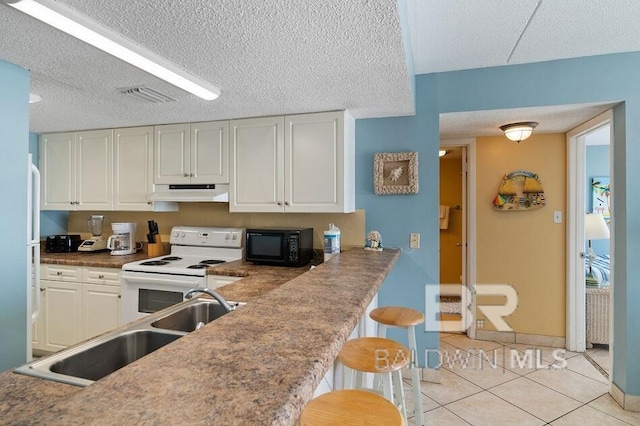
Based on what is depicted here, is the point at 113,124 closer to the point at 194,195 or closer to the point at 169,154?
the point at 169,154

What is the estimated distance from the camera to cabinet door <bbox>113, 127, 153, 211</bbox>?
3236mm

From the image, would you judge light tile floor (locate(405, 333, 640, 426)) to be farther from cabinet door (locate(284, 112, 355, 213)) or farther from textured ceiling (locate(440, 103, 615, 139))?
textured ceiling (locate(440, 103, 615, 139))

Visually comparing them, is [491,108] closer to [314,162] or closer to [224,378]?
[314,162]

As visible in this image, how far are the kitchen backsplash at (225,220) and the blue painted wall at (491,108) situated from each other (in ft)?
0.64

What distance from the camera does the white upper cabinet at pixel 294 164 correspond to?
8.74 ft

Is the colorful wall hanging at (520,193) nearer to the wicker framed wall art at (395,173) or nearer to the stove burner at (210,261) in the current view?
the wicker framed wall art at (395,173)

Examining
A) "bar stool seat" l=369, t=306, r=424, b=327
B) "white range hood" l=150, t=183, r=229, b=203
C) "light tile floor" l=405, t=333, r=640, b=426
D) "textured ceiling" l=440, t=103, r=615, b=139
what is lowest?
"light tile floor" l=405, t=333, r=640, b=426

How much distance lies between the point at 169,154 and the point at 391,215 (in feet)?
6.96

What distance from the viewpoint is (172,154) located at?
3.14 meters

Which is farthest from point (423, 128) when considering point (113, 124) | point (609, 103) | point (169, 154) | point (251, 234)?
point (113, 124)

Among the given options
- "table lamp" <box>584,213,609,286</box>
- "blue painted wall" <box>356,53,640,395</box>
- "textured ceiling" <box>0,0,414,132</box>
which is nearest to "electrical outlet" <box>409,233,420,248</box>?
"blue painted wall" <box>356,53,640,395</box>

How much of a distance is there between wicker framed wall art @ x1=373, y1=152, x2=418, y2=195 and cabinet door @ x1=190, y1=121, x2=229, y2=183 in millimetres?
1320

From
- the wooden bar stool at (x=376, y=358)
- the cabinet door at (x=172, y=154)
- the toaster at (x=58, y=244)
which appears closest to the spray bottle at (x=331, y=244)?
the wooden bar stool at (x=376, y=358)

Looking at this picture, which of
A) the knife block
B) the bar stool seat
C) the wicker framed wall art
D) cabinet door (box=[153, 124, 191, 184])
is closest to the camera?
the bar stool seat
